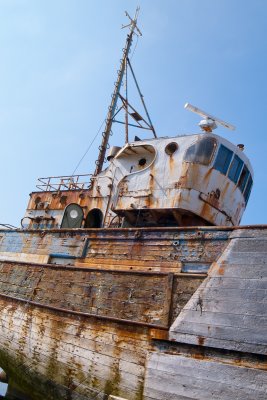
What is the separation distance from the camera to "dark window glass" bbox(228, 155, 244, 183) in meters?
9.12

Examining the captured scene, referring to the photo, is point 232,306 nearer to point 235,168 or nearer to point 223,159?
point 223,159

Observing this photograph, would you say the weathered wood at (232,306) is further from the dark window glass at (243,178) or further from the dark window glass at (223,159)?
the dark window glass at (243,178)

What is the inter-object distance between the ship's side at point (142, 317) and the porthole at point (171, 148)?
2320 mm

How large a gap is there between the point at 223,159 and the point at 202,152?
61cm

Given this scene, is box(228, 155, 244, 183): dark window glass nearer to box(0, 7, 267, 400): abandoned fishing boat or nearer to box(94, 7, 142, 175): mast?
box(0, 7, 267, 400): abandoned fishing boat

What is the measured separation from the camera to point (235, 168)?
9.23m

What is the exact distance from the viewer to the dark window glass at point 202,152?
864cm

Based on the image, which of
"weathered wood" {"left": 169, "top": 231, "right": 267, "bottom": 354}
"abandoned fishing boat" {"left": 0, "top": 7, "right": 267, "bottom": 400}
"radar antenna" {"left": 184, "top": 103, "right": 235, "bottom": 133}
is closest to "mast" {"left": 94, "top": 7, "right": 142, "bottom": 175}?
"abandoned fishing boat" {"left": 0, "top": 7, "right": 267, "bottom": 400}

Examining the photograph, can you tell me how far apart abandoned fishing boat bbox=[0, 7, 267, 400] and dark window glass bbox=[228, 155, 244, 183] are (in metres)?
0.05

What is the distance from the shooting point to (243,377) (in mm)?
5312

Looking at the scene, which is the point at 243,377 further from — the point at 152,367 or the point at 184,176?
the point at 184,176

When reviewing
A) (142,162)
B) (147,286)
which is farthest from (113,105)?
(147,286)

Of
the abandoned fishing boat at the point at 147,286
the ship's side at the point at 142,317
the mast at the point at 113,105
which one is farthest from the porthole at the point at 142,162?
the mast at the point at 113,105

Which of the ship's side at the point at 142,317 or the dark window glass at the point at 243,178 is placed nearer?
the ship's side at the point at 142,317
